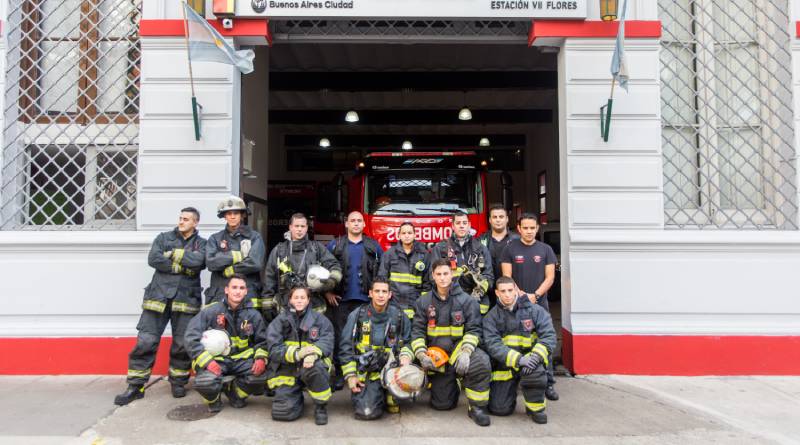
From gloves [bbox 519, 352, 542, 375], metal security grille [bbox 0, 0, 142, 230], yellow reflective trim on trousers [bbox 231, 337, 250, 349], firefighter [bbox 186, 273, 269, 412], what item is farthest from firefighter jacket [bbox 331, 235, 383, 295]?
metal security grille [bbox 0, 0, 142, 230]

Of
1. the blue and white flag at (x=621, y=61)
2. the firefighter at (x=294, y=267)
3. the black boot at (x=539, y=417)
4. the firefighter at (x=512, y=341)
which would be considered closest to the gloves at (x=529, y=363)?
the firefighter at (x=512, y=341)

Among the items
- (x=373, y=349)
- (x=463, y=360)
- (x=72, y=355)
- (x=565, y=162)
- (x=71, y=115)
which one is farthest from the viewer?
(x=71, y=115)

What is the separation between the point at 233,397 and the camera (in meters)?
4.63

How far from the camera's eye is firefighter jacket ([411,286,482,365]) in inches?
179

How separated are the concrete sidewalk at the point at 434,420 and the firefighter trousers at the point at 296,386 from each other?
0.12m

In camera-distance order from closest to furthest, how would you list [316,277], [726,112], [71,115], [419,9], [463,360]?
[463,360] < [316,277] < [419,9] < [71,115] < [726,112]

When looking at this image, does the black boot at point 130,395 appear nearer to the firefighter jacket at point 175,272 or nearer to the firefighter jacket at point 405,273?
the firefighter jacket at point 175,272

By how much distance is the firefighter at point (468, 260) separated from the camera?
5.02 meters

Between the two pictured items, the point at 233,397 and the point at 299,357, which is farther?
the point at 233,397

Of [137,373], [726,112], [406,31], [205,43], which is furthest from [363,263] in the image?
[726,112]

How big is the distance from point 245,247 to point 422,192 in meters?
3.14

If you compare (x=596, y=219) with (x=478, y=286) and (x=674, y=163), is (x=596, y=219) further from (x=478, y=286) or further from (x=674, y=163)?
(x=478, y=286)

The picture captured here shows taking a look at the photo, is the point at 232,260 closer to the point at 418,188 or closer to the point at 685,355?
the point at 418,188

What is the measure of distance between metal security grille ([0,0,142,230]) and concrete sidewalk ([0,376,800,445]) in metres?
2.02
